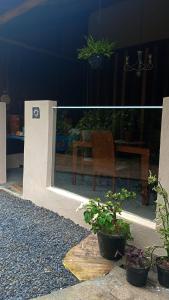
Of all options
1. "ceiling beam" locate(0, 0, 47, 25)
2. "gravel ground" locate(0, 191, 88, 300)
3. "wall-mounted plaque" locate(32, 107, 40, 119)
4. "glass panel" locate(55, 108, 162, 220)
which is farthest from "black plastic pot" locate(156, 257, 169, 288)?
"ceiling beam" locate(0, 0, 47, 25)

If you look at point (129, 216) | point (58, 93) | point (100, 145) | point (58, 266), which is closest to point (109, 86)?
Answer: point (58, 93)

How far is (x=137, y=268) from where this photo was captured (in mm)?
2525

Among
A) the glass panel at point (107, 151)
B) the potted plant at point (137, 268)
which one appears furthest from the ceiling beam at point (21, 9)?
the potted plant at point (137, 268)

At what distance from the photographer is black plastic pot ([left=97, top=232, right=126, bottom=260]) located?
293 cm

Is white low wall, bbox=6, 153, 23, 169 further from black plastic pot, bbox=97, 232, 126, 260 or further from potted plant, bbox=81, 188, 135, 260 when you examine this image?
black plastic pot, bbox=97, 232, 126, 260

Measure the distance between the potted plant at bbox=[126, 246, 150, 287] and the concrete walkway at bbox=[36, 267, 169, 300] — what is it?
0.05 meters

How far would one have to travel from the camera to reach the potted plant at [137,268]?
2.53 metres

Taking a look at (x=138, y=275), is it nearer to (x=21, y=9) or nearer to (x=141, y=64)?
(x=21, y=9)

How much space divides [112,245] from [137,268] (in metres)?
0.44

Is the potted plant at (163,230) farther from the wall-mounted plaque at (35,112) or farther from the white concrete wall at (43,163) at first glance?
the wall-mounted plaque at (35,112)

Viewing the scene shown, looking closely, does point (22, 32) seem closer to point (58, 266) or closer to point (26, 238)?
point (26, 238)

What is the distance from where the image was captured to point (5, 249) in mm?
3213

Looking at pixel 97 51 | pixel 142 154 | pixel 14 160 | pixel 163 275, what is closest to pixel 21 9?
pixel 97 51

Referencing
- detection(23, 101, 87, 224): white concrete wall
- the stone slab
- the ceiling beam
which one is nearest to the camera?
the stone slab
